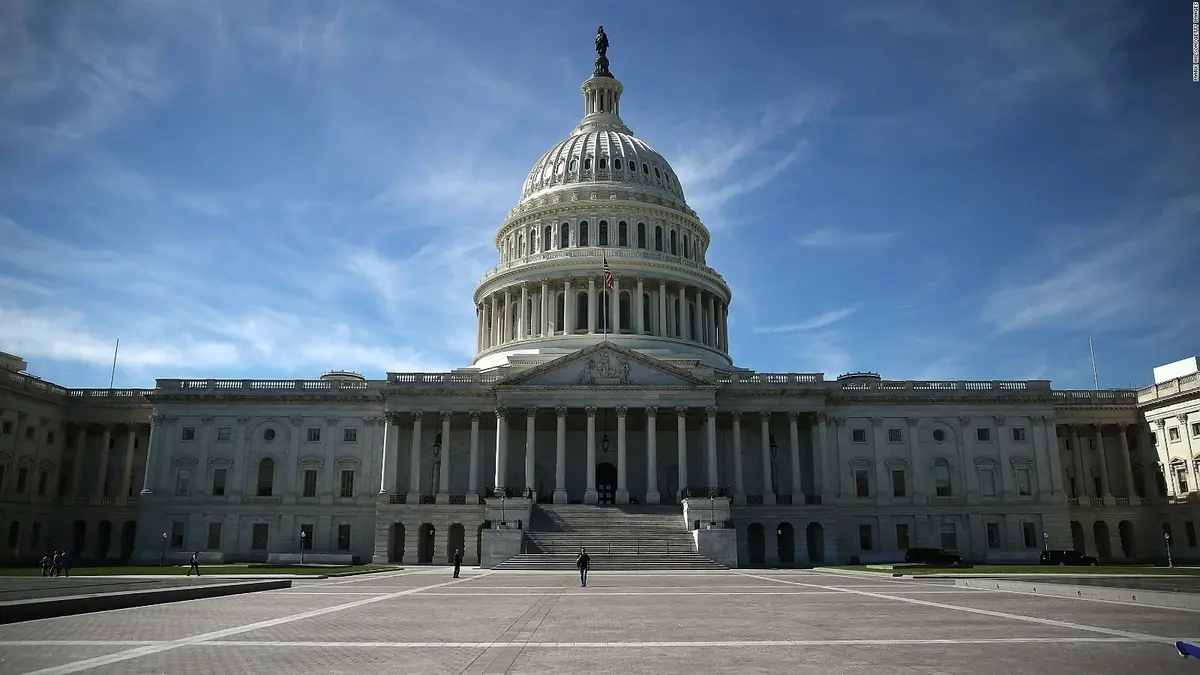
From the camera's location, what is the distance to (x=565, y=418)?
75.0 m

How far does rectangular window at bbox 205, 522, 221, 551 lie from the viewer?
74.8m

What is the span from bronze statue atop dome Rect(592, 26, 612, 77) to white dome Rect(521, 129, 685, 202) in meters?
12.8

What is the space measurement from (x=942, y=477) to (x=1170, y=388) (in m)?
21.3

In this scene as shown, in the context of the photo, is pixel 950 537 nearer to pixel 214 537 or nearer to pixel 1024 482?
pixel 1024 482

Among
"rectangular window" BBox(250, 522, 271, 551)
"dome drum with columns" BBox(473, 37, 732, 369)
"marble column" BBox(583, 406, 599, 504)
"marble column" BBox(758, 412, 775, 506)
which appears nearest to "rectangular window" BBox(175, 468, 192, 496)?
"rectangular window" BBox(250, 522, 271, 551)

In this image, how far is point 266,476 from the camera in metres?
77.1

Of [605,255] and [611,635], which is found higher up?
[605,255]

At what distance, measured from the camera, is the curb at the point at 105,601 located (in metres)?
21.8

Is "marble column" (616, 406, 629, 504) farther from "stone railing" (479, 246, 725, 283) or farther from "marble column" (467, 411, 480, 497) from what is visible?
"stone railing" (479, 246, 725, 283)

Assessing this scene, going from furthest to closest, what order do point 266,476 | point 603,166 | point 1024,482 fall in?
1. point 603,166
2. point 266,476
3. point 1024,482

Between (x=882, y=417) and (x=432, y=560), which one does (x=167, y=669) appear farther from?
(x=882, y=417)

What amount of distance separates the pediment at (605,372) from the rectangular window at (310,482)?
19955mm

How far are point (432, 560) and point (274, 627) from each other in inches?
1988

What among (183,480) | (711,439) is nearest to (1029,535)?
(711,439)
